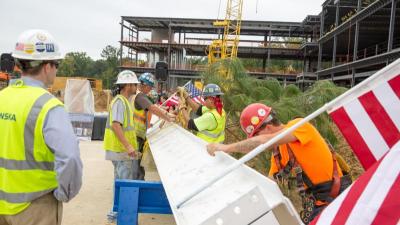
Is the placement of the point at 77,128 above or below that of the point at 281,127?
below

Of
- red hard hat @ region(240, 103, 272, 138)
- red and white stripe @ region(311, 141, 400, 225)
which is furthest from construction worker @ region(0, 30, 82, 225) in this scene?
red and white stripe @ region(311, 141, 400, 225)

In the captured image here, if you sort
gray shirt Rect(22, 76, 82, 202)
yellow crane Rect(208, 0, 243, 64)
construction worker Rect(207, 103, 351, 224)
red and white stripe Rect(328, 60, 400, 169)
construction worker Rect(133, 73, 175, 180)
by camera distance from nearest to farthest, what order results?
red and white stripe Rect(328, 60, 400, 169), gray shirt Rect(22, 76, 82, 202), construction worker Rect(207, 103, 351, 224), construction worker Rect(133, 73, 175, 180), yellow crane Rect(208, 0, 243, 64)

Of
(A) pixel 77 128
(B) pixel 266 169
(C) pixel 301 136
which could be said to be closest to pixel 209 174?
(C) pixel 301 136

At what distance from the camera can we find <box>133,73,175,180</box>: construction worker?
6016 mm

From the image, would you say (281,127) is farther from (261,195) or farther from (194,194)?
(261,195)

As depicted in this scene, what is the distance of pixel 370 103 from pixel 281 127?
1.10 metres

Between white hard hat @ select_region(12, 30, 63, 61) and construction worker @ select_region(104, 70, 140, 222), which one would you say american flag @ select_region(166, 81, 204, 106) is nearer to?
construction worker @ select_region(104, 70, 140, 222)

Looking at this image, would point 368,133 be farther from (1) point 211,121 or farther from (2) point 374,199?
(1) point 211,121

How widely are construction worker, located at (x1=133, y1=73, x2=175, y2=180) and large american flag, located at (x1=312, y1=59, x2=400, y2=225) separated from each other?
384cm

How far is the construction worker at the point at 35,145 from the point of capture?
2449mm

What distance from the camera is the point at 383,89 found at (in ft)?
7.46

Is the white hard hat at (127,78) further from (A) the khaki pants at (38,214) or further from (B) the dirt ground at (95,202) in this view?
(A) the khaki pants at (38,214)

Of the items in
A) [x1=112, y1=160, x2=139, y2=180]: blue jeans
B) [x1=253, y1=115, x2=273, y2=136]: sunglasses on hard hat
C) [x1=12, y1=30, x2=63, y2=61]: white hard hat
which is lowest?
[x1=112, y1=160, x2=139, y2=180]: blue jeans

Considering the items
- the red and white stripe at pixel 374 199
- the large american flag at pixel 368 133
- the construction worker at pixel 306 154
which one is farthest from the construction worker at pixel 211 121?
the red and white stripe at pixel 374 199
